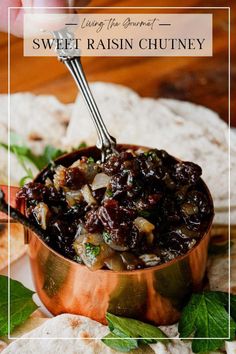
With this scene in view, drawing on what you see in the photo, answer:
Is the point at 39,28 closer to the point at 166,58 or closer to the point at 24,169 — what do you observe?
the point at 24,169

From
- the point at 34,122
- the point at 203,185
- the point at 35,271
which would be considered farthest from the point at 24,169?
the point at 203,185

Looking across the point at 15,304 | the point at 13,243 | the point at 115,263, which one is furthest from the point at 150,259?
the point at 13,243

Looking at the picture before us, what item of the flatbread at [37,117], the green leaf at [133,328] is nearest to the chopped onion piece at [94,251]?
the green leaf at [133,328]

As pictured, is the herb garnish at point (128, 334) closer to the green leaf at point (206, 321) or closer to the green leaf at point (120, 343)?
the green leaf at point (120, 343)

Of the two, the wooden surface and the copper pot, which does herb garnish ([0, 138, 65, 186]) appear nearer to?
the wooden surface

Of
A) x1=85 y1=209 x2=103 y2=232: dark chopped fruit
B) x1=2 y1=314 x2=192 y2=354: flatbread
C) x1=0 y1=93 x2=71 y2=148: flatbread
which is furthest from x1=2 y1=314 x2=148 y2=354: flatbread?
x1=0 y1=93 x2=71 y2=148: flatbread

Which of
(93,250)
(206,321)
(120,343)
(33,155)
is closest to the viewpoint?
(93,250)

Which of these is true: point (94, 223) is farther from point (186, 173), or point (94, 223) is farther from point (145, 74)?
point (145, 74)
